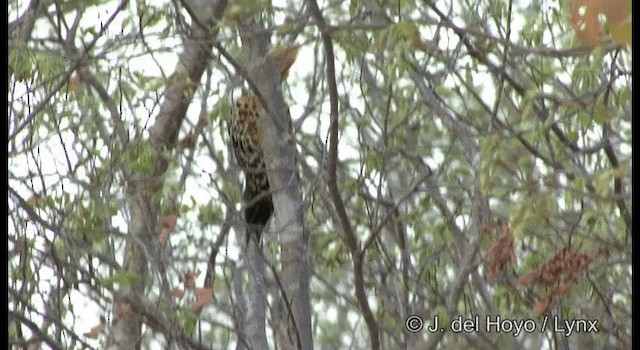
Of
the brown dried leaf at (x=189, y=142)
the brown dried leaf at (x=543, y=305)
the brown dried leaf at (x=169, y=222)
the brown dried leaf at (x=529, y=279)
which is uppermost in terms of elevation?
the brown dried leaf at (x=189, y=142)

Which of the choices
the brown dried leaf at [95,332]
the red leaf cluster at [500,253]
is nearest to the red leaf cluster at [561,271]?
the red leaf cluster at [500,253]

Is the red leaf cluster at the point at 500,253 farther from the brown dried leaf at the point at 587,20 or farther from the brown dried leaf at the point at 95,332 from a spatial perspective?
the brown dried leaf at the point at 95,332

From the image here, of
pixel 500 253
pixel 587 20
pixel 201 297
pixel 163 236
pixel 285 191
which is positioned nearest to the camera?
pixel 587 20

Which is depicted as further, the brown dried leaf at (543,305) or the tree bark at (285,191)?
the tree bark at (285,191)

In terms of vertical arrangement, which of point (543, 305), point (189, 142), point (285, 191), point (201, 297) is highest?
point (189, 142)

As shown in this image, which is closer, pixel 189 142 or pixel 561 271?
pixel 561 271

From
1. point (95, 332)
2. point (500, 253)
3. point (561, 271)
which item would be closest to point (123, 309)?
point (95, 332)

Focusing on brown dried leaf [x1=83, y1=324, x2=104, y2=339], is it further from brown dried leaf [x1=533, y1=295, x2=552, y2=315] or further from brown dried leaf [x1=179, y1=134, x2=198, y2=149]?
brown dried leaf [x1=533, y1=295, x2=552, y2=315]

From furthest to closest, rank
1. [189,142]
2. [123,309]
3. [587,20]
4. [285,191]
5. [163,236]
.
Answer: [189,142] < [163,236] < [123,309] < [285,191] < [587,20]

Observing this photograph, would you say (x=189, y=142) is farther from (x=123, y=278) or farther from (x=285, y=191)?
(x=123, y=278)

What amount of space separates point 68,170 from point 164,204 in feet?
1.43

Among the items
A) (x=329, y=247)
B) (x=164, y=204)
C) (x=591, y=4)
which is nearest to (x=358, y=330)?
(x=329, y=247)

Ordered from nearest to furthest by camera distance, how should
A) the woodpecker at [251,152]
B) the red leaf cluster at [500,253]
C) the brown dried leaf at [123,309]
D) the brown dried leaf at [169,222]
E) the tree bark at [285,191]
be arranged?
1. the red leaf cluster at [500,253]
2. the tree bark at [285,191]
3. the brown dried leaf at [123,309]
4. the brown dried leaf at [169,222]
5. the woodpecker at [251,152]

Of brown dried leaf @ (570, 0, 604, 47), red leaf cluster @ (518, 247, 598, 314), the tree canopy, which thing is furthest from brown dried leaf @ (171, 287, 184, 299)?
brown dried leaf @ (570, 0, 604, 47)
